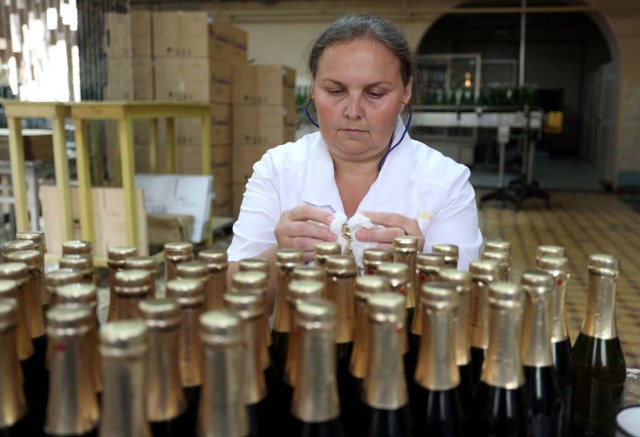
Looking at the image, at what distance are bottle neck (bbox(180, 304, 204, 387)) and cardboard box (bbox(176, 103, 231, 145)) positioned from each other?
3.77 m

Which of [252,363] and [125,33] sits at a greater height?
[125,33]

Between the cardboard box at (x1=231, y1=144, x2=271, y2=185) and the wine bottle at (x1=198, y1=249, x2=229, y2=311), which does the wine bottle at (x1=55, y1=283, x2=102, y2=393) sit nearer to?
the wine bottle at (x1=198, y1=249, x2=229, y2=311)

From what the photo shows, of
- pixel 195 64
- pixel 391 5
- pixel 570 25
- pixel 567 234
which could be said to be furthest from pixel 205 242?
pixel 570 25

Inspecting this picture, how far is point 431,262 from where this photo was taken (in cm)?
59

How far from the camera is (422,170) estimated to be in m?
1.25

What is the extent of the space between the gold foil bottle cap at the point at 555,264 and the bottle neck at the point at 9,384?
0.46 m

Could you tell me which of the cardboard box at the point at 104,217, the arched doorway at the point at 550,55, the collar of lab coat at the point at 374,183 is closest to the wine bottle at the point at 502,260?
the collar of lab coat at the point at 374,183

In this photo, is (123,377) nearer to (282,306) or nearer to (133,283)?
(133,283)

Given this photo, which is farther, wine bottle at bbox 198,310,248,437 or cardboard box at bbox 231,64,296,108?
cardboard box at bbox 231,64,296,108

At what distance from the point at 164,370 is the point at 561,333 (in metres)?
0.39

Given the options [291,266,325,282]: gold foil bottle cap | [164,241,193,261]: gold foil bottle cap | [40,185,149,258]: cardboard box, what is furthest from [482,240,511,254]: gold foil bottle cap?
[40,185,149,258]: cardboard box

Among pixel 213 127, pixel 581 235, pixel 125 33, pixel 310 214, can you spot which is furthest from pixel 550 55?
pixel 310 214

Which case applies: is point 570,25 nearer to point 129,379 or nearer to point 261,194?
point 261,194

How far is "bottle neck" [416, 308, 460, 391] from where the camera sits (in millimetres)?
461
